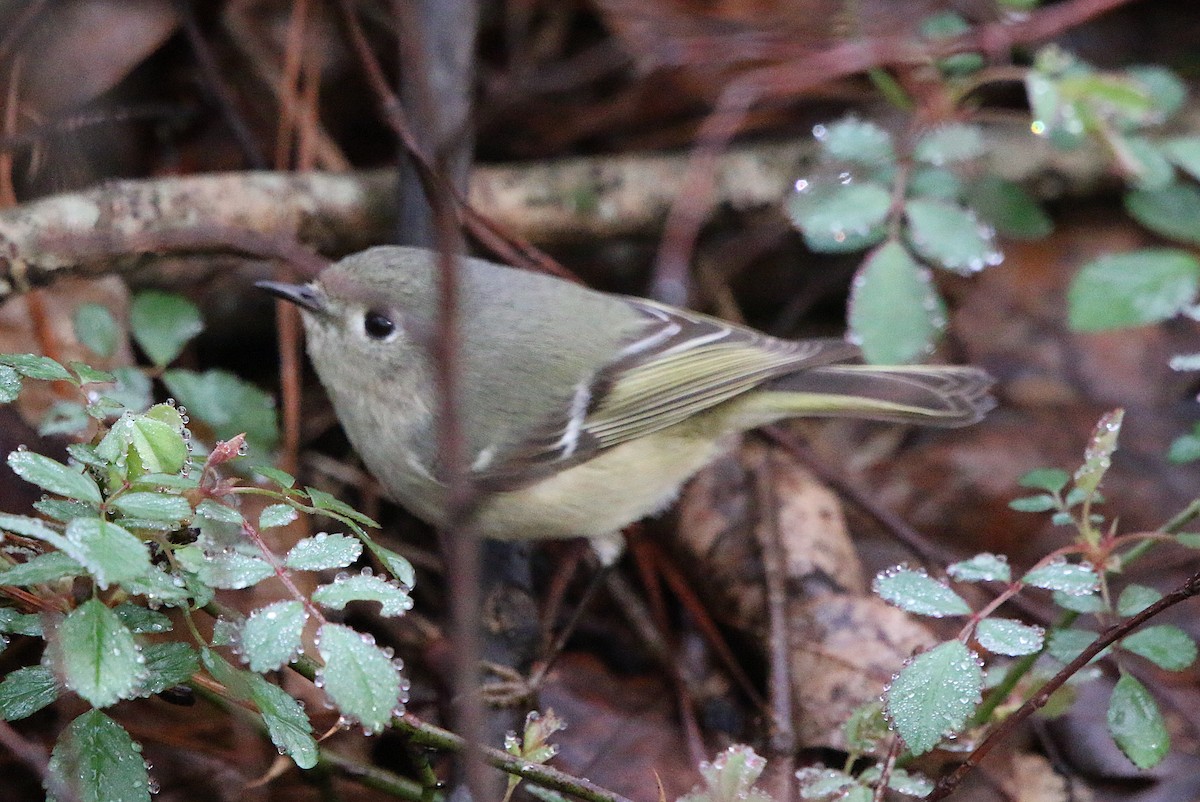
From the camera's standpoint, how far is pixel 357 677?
109 centimetres

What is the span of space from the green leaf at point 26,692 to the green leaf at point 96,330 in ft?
2.32

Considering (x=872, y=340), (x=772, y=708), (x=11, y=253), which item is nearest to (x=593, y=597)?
(x=772, y=708)

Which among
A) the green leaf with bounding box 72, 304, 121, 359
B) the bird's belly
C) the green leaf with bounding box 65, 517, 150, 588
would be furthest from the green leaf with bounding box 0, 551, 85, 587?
the bird's belly

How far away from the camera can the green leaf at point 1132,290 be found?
2.13 metres

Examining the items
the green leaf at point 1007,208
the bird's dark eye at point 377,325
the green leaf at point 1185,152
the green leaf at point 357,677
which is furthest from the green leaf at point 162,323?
the green leaf at point 1185,152

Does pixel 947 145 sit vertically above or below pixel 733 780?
above

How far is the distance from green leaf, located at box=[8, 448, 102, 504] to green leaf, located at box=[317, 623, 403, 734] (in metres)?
0.26

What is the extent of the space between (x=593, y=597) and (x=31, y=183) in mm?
1272

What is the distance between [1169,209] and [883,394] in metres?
0.81

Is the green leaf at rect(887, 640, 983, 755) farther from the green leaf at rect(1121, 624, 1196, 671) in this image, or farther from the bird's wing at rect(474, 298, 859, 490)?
the bird's wing at rect(474, 298, 859, 490)

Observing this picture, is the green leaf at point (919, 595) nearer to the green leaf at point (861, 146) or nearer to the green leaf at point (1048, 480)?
the green leaf at point (1048, 480)

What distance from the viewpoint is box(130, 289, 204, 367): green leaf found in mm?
1881

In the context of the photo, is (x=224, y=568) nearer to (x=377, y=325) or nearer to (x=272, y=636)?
(x=272, y=636)

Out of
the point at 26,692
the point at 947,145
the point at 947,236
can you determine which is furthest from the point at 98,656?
the point at 947,145
